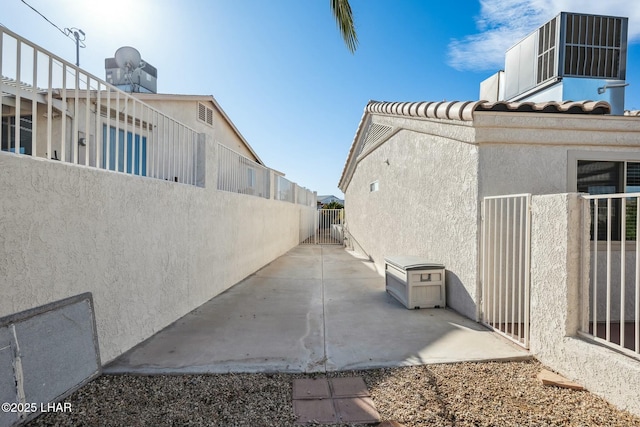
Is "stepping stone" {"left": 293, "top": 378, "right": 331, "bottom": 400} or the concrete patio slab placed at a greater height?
the concrete patio slab

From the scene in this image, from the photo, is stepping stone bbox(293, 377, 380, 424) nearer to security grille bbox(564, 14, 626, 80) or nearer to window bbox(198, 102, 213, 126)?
security grille bbox(564, 14, 626, 80)

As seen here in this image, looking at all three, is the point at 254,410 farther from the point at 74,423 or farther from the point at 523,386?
the point at 523,386

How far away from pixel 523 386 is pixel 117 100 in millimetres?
6027

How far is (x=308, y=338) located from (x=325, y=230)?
1968cm

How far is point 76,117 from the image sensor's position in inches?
123

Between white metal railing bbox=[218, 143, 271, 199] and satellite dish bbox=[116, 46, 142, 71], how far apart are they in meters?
7.66

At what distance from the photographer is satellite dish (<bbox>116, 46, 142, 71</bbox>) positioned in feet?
44.2

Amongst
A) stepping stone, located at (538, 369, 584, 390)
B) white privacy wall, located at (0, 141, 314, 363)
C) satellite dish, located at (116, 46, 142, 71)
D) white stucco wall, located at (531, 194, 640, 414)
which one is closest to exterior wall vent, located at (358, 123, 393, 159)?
white privacy wall, located at (0, 141, 314, 363)

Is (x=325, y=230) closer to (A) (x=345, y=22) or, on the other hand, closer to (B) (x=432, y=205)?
(B) (x=432, y=205)

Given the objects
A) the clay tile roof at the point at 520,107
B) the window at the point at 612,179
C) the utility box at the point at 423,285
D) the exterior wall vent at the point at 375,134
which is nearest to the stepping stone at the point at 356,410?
the utility box at the point at 423,285

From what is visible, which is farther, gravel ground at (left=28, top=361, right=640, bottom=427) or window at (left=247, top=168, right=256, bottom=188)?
window at (left=247, top=168, right=256, bottom=188)

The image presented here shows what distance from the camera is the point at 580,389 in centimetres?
334

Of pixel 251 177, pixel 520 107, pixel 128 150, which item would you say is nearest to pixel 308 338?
pixel 520 107

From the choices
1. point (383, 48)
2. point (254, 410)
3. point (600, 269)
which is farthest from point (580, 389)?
point (383, 48)
